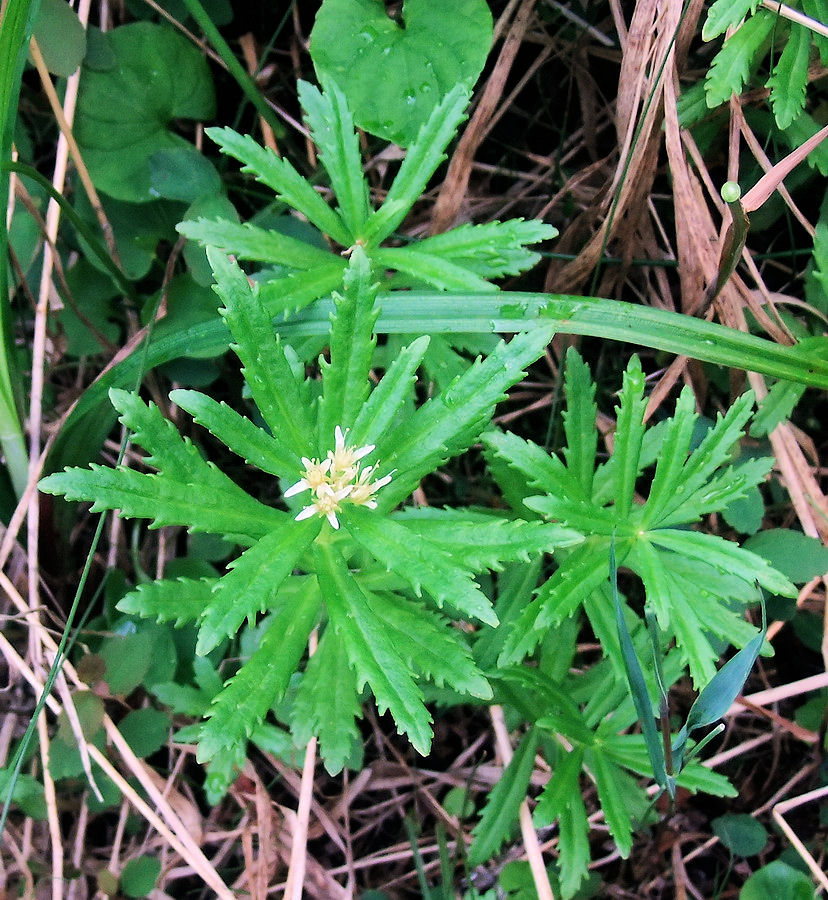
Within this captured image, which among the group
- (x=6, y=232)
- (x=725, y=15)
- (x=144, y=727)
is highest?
(x=725, y=15)

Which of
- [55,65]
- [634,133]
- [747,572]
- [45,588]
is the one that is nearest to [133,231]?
[55,65]

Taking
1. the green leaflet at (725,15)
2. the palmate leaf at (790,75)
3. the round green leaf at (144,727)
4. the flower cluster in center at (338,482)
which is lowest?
the round green leaf at (144,727)

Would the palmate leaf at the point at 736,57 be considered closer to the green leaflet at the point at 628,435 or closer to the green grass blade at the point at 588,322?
the green grass blade at the point at 588,322

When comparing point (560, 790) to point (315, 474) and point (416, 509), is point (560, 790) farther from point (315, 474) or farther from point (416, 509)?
point (315, 474)

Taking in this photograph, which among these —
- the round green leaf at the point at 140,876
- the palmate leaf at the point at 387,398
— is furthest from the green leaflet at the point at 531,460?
the round green leaf at the point at 140,876

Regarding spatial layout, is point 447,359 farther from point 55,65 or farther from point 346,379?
point 55,65

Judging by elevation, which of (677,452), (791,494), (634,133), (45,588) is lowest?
(45,588)

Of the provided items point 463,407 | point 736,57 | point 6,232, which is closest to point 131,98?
point 6,232
